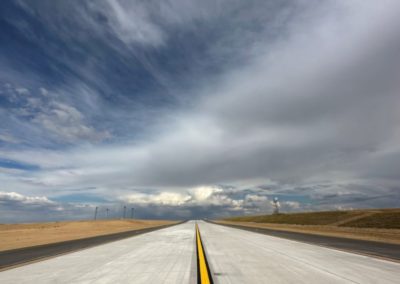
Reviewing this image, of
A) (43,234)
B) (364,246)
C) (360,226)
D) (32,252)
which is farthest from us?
(360,226)

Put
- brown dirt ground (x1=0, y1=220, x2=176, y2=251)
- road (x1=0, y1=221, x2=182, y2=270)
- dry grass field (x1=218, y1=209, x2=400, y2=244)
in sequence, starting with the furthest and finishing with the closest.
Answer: dry grass field (x1=218, y1=209, x2=400, y2=244)
brown dirt ground (x1=0, y1=220, x2=176, y2=251)
road (x1=0, y1=221, x2=182, y2=270)

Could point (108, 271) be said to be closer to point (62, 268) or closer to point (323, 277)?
point (62, 268)

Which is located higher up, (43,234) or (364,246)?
(43,234)

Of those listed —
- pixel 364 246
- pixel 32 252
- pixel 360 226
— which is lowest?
pixel 364 246

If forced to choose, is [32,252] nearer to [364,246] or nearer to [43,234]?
[364,246]

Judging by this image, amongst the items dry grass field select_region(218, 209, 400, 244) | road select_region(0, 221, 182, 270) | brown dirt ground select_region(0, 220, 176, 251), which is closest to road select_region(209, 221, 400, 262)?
dry grass field select_region(218, 209, 400, 244)

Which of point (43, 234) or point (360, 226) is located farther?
point (360, 226)

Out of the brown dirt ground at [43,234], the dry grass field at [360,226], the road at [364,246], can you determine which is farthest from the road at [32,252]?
the dry grass field at [360,226]

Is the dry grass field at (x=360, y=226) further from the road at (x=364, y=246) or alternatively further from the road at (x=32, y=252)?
the road at (x=32, y=252)

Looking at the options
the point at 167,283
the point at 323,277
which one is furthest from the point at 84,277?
the point at 323,277

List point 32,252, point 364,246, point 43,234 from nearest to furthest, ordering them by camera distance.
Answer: point 32,252
point 364,246
point 43,234

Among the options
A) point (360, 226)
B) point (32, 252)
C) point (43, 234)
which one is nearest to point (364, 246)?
point (32, 252)

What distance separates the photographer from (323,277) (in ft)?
26.3

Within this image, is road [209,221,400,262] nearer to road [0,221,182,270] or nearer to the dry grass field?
the dry grass field
